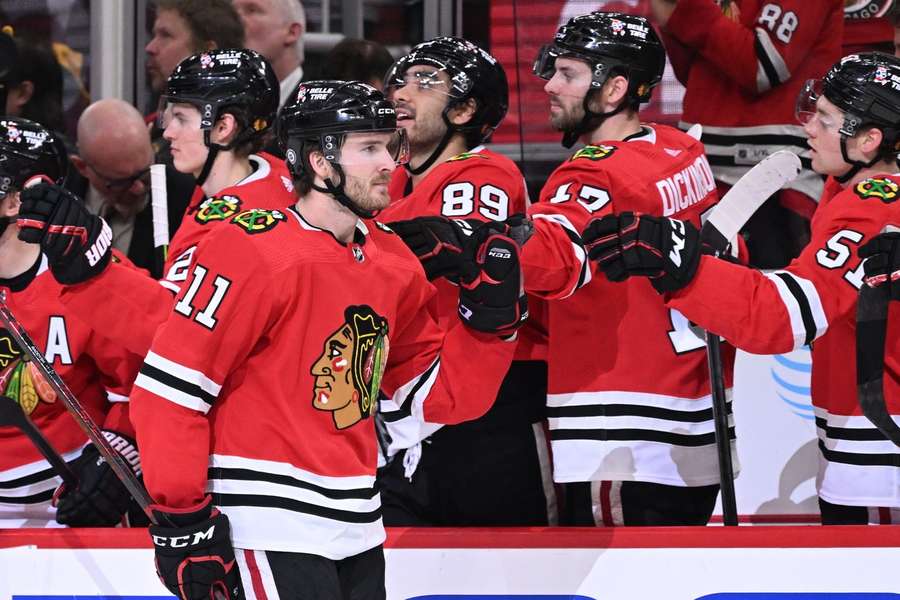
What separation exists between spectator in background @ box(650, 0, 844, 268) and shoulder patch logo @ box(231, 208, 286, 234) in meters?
2.16

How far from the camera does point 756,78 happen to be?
13.9 feet

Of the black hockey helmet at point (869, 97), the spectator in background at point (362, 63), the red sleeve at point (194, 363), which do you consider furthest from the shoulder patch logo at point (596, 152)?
the spectator in background at point (362, 63)

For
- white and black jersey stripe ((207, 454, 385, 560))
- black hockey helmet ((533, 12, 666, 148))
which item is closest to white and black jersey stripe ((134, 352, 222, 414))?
white and black jersey stripe ((207, 454, 385, 560))

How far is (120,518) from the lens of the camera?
3.31 meters

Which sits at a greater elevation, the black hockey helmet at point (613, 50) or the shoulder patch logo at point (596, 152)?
the black hockey helmet at point (613, 50)

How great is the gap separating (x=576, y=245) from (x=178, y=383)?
95 cm

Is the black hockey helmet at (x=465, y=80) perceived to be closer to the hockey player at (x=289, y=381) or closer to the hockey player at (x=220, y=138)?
the hockey player at (x=220, y=138)

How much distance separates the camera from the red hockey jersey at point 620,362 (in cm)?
304

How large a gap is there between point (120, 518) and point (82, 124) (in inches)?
71.0

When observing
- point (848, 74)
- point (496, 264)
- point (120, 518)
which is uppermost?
point (848, 74)

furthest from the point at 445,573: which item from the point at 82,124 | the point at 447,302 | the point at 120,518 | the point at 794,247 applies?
the point at 82,124

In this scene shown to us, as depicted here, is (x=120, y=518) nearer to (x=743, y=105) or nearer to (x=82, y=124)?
(x=82, y=124)

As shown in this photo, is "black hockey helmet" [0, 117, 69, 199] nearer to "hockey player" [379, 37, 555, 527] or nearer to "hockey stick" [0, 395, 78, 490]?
"hockey stick" [0, 395, 78, 490]

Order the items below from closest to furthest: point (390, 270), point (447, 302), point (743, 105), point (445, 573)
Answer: point (390, 270)
point (445, 573)
point (447, 302)
point (743, 105)
